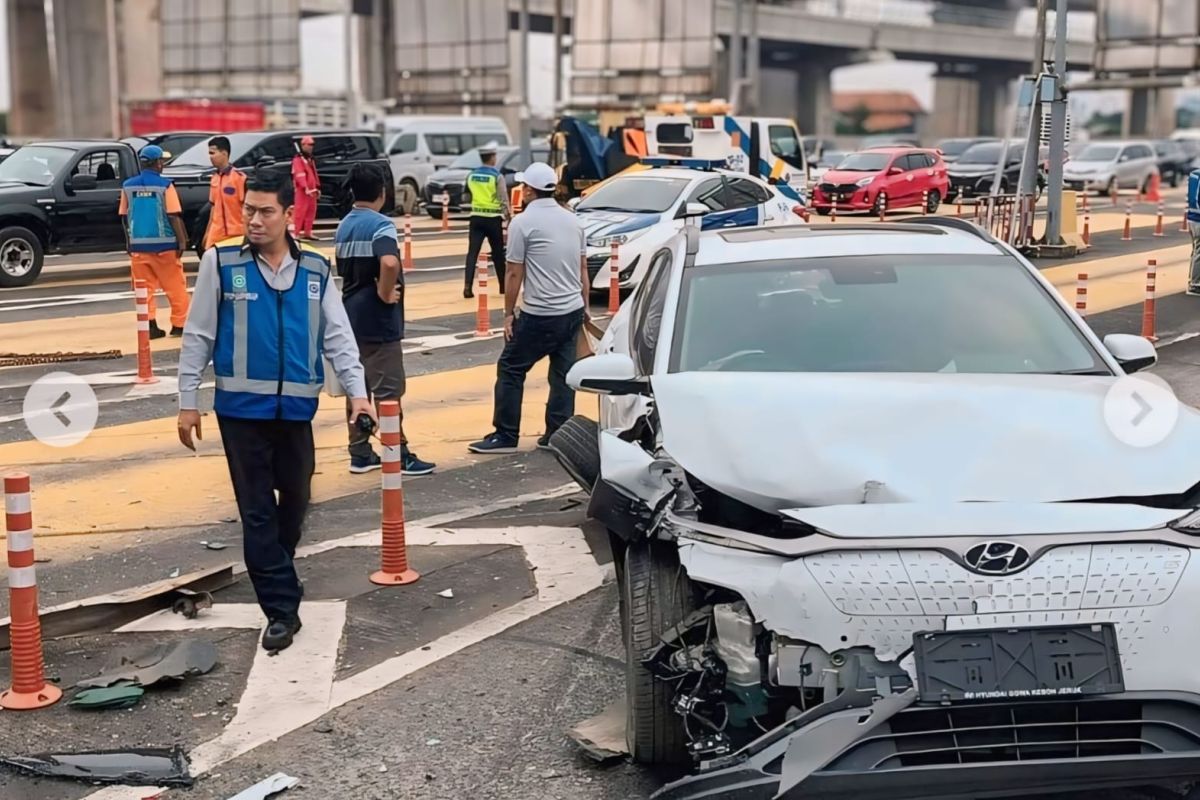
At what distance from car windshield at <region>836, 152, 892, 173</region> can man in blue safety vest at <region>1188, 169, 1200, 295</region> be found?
1376 centimetres

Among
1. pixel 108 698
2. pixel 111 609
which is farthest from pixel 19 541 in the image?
pixel 111 609

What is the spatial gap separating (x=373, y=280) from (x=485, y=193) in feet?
29.5

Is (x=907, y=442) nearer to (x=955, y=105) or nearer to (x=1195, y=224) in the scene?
(x=1195, y=224)

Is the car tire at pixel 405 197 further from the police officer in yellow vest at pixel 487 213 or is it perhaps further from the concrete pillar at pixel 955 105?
the concrete pillar at pixel 955 105

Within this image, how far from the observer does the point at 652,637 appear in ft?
14.0

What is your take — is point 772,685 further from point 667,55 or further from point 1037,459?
point 667,55

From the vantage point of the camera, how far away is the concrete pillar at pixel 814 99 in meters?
89.6

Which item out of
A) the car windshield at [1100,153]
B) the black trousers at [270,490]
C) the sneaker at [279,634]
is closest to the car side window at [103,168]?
the black trousers at [270,490]

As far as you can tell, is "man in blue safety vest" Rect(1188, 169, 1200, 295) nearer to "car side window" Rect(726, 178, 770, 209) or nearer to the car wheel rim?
"car side window" Rect(726, 178, 770, 209)

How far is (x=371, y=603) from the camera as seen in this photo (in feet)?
20.7

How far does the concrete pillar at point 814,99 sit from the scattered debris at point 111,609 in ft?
280

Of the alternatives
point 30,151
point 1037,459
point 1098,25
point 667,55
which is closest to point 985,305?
point 1037,459

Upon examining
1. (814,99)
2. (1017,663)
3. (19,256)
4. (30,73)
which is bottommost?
(19,256)

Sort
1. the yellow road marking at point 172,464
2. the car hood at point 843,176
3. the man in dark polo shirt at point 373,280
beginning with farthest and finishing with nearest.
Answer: the car hood at point 843,176, the man in dark polo shirt at point 373,280, the yellow road marking at point 172,464
